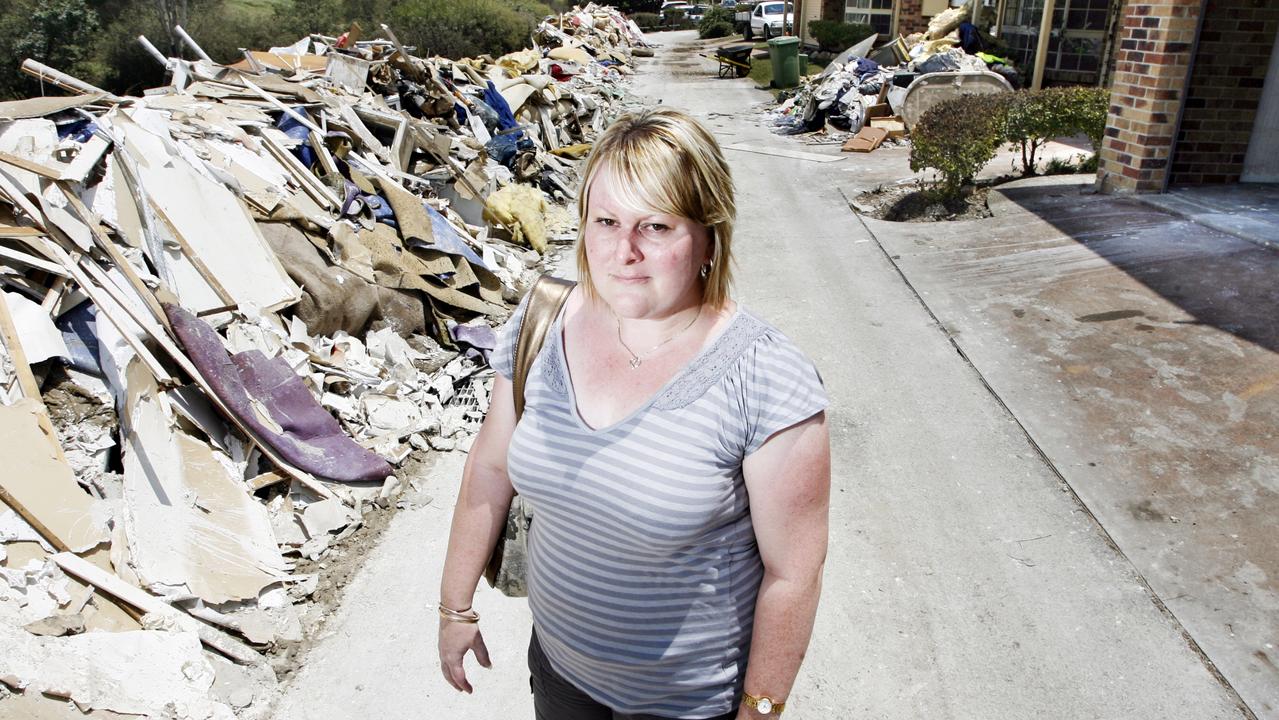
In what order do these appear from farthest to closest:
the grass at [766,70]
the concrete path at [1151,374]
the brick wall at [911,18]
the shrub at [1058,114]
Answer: the grass at [766,70]
the brick wall at [911,18]
the shrub at [1058,114]
the concrete path at [1151,374]

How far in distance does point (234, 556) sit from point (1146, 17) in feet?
29.0

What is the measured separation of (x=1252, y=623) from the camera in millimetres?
3408

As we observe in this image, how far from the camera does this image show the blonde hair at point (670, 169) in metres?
1.67

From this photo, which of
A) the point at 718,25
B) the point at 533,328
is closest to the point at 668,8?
the point at 718,25

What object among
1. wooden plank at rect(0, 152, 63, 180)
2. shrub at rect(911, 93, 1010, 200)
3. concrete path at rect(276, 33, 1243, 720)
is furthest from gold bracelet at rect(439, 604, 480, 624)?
shrub at rect(911, 93, 1010, 200)

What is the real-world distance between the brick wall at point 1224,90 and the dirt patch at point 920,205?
1.84 m

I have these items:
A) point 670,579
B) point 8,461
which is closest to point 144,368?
point 8,461

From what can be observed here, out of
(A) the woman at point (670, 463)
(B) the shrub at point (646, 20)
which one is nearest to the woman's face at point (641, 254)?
(A) the woman at point (670, 463)

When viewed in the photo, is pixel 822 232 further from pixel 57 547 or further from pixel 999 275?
pixel 57 547

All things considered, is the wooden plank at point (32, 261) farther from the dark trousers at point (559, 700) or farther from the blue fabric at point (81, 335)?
the dark trousers at point (559, 700)

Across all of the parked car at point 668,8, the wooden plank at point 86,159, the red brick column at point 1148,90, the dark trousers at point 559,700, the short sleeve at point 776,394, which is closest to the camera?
the short sleeve at point 776,394

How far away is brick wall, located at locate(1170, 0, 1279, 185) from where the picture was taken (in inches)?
317

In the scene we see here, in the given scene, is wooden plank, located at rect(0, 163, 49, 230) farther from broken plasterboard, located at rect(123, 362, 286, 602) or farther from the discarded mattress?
broken plasterboard, located at rect(123, 362, 286, 602)

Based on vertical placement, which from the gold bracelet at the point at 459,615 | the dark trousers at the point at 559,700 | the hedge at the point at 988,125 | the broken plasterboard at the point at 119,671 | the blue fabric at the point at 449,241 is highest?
the gold bracelet at the point at 459,615
